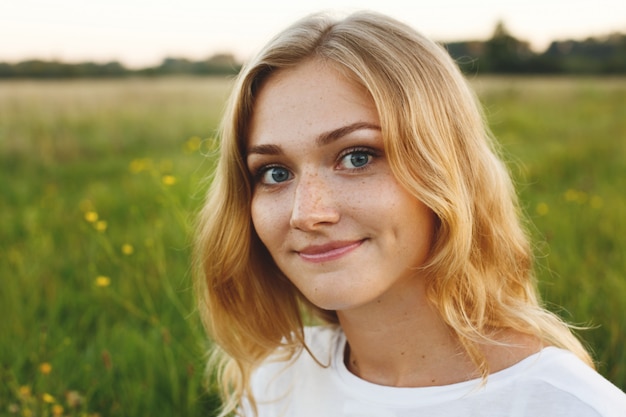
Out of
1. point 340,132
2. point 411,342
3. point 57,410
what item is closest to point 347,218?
point 340,132

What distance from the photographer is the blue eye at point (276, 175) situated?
1.65 meters

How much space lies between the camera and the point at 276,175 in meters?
1.66

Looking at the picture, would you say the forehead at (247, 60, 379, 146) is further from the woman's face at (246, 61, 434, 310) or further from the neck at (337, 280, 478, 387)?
the neck at (337, 280, 478, 387)

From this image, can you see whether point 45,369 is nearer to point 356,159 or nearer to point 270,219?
point 270,219

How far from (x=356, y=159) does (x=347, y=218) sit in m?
0.14

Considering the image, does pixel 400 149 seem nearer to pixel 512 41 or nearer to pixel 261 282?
pixel 261 282

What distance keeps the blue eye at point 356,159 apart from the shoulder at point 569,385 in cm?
56

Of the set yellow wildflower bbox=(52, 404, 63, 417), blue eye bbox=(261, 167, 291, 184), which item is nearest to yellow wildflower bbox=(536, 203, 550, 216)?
blue eye bbox=(261, 167, 291, 184)

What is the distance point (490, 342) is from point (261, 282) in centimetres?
70

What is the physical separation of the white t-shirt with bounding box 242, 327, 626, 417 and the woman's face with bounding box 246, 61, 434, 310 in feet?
0.91

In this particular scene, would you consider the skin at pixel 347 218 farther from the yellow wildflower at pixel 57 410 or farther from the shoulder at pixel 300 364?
the yellow wildflower at pixel 57 410

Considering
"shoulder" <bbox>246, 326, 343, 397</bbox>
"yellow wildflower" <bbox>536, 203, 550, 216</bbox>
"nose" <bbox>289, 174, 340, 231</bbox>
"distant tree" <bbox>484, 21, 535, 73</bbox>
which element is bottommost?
"distant tree" <bbox>484, 21, 535, 73</bbox>

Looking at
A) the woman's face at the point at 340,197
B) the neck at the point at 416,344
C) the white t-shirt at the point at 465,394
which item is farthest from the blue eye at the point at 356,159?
the white t-shirt at the point at 465,394

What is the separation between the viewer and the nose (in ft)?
4.88
